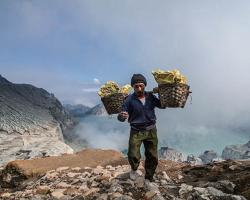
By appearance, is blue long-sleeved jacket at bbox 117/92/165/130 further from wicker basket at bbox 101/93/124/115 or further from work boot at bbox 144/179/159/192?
work boot at bbox 144/179/159/192

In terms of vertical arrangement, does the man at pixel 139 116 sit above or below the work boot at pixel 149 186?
above

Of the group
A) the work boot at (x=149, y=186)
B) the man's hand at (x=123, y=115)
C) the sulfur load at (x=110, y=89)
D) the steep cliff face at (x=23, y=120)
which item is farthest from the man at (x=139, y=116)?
the steep cliff face at (x=23, y=120)

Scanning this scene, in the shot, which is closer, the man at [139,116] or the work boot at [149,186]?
the work boot at [149,186]

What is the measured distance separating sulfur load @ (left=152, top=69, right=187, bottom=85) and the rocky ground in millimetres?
2258

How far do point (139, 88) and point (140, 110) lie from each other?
0.48m

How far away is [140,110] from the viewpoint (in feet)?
29.1

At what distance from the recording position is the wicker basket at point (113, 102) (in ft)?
30.1

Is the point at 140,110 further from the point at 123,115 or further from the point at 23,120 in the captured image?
the point at 23,120

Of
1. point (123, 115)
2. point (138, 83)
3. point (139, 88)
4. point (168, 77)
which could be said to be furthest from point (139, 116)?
point (168, 77)

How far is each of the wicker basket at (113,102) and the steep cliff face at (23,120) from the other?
94.0 ft

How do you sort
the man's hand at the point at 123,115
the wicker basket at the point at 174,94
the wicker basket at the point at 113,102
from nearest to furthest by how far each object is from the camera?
the wicker basket at the point at 174,94
the man's hand at the point at 123,115
the wicker basket at the point at 113,102

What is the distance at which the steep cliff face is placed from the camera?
1981 inches

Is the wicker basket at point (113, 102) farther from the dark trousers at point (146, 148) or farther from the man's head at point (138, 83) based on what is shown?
the dark trousers at point (146, 148)

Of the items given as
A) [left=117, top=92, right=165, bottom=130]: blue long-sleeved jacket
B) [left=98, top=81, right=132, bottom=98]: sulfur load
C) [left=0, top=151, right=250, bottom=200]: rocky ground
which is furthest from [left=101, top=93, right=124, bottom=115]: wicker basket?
[left=0, top=151, right=250, bottom=200]: rocky ground
